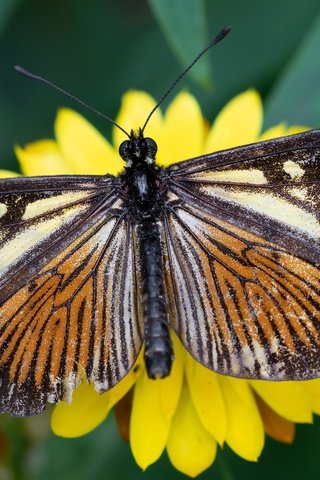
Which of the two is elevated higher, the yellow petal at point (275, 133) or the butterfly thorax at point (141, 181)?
the yellow petal at point (275, 133)

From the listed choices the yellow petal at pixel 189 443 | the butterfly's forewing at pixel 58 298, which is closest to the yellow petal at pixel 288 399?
the yellow petal at pixel 189 443

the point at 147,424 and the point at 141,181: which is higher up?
the point at 141,181

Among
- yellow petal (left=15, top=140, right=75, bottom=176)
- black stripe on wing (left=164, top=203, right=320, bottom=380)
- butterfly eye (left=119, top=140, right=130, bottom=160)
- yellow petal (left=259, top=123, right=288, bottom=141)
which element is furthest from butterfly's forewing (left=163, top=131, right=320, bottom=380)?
yellow petal (left=15, top=140, right=75, bottom=176)

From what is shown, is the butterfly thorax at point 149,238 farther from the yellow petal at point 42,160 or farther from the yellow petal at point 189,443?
the yellow petal at point 42,160

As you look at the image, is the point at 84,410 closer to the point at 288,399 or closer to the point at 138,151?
the point at 288,399

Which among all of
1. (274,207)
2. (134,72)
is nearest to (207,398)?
(274,207)

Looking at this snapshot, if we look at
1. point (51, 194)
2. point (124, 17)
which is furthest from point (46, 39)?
point (51, 194)

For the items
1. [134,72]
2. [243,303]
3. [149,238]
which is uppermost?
[134,72]

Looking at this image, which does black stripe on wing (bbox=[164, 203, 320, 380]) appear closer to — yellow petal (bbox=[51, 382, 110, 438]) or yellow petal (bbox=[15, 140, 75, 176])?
yellow petal (bbox=[51, 382, 110, 438])
